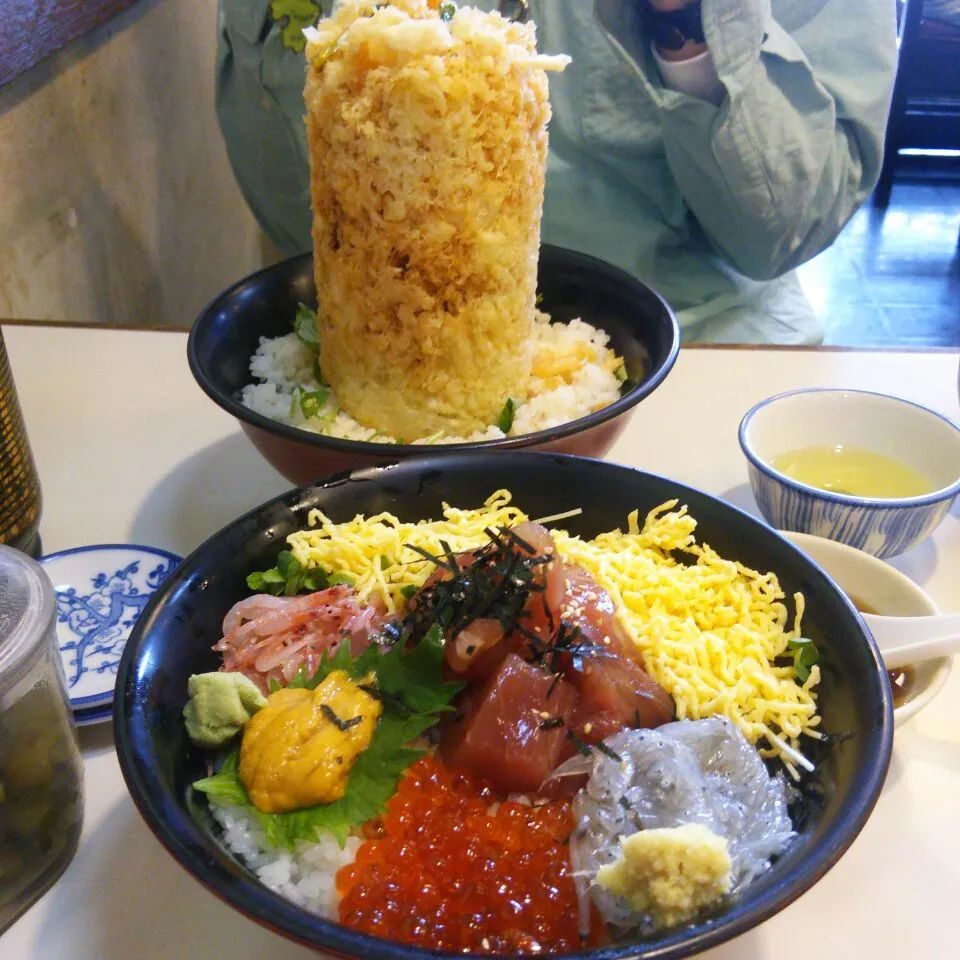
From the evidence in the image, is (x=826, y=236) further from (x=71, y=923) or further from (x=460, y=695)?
(x=71, y=923)

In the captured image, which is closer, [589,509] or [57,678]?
[57,678]

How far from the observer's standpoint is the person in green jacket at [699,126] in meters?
1.89

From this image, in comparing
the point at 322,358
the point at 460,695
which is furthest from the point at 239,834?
the point at 322,358

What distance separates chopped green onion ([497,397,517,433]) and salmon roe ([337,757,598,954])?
56 centimetres

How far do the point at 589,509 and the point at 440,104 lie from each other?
50cm

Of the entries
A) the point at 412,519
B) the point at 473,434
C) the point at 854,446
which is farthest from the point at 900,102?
the point at 412,519

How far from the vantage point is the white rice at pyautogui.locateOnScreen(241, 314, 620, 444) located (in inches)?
49.3

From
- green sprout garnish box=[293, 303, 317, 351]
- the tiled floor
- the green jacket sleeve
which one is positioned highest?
the green jacket sleeve

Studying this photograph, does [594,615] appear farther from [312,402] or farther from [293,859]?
[312,402]

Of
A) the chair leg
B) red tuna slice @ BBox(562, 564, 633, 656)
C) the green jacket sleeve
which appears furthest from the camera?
the chair leg

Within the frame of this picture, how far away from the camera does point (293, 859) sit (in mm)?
726

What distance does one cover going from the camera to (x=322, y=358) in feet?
4.35

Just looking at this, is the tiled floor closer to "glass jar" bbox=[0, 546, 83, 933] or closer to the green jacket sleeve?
Result: the green jacket sleeve

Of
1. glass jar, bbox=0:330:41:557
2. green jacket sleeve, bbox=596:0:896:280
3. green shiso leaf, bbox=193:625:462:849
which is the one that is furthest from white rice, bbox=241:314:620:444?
green jacket sleeve, bbox=596:0:896:280
